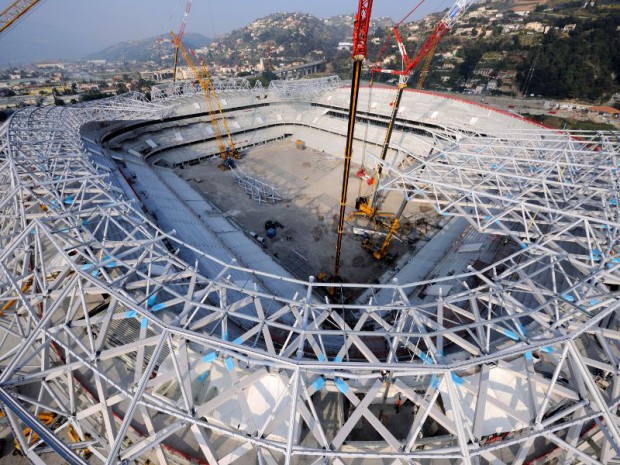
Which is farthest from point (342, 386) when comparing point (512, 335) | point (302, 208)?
Answer: point (302, 208)

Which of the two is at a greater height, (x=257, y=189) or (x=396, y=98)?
(x=396, y=98)

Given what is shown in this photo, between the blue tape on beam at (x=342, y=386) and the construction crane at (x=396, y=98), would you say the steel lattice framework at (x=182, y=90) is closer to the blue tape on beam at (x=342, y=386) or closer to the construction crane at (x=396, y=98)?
the construction crane at (x=396, y=98)

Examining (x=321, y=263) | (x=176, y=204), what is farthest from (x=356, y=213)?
(x=176, y=204)

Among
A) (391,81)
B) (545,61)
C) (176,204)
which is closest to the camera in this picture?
(176,204)

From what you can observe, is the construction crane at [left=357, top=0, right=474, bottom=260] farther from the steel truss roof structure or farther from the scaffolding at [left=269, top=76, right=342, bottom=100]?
the scaffolding at [left=269, top=76, right=342, bottom=100]

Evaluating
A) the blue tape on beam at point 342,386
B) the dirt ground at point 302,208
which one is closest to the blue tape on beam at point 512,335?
the blue tape on beam at point 342,386

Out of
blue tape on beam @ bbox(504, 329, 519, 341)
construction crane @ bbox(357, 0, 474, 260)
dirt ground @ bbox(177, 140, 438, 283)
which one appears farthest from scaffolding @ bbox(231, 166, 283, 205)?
blue tape on beam @ bbox(504, 329, 519, 341)

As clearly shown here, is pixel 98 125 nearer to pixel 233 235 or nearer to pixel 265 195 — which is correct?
pixel 265 195

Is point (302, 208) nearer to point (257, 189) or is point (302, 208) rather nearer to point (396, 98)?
point (257, 189)

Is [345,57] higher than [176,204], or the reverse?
[345,57]
